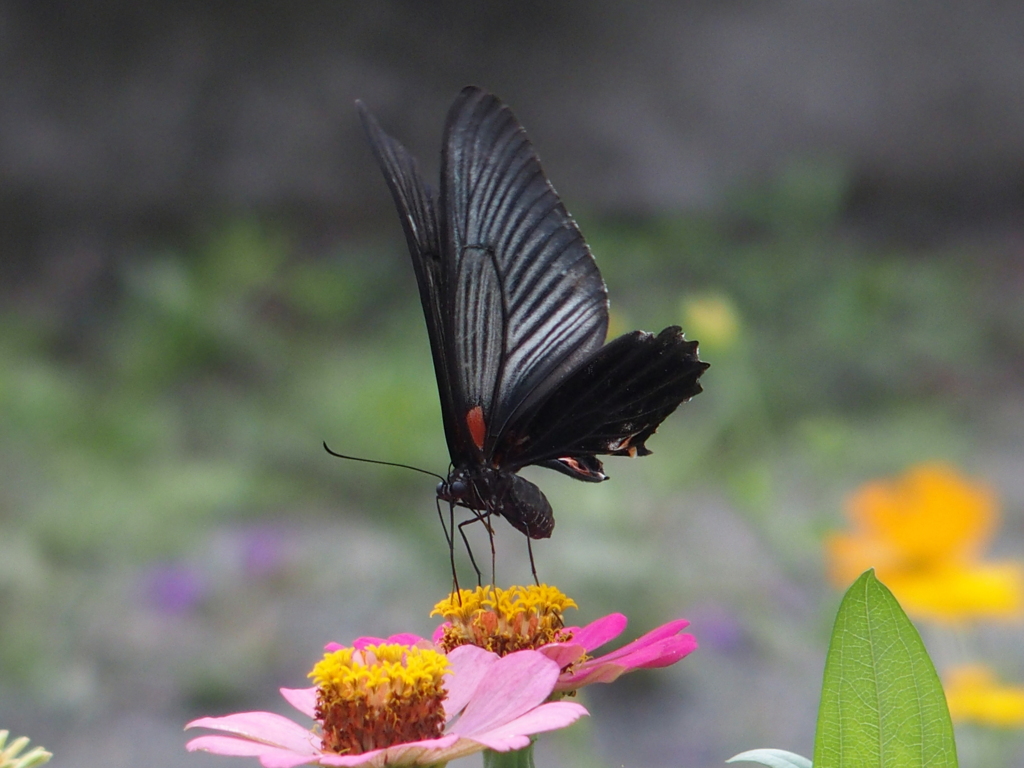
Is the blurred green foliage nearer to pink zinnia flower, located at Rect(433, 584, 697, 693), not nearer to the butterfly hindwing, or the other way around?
the butterfly hindwing

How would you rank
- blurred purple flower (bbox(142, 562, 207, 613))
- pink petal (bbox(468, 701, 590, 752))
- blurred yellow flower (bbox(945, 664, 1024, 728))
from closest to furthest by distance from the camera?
pink petal (bbox(468, 701, 590, 752)), blurred yellow flower (bbox(945, 664, 1024, 728)), blurred purple flower (bbox(142, 562, 207, 613))

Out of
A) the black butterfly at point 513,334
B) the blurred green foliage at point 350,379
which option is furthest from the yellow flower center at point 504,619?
the blurred green foliage at point 350,379

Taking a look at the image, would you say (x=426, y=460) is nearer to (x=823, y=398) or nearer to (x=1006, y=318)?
(x=823, y=398)

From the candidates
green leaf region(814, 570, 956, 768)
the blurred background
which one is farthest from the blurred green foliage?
green leaf region(814, 570, 956, 768)

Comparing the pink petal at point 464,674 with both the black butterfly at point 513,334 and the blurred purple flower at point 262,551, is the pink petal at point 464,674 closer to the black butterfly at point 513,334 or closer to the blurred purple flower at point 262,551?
the black butterfly at point 513,334

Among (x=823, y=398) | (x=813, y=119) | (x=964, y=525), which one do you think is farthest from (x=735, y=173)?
(x=964, y=525)

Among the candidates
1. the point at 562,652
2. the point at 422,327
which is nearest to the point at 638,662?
the point at 562,652

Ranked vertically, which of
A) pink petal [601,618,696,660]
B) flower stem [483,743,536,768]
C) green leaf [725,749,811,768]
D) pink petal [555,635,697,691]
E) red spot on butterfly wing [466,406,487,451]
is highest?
red spot on butterfly wing [466,406,487,451]
